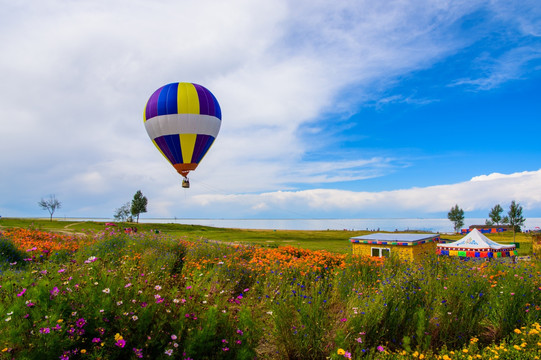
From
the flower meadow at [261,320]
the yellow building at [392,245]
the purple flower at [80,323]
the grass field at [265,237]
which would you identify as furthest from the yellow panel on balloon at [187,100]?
the purple flower at [80,323]

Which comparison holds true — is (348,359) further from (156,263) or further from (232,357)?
(156,263)

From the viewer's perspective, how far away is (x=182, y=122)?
1977 cm

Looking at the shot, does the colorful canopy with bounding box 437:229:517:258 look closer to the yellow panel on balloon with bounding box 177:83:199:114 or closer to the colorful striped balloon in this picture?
the colorful striped balloon

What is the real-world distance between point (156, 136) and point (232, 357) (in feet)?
61.0

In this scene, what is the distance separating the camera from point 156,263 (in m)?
8.76

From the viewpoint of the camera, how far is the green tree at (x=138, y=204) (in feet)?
253

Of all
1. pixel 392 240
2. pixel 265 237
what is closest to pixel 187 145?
pixel 392 240

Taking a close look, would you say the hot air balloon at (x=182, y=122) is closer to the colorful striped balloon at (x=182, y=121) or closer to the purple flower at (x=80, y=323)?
the colorful striped balloon at (x=182, y=121)

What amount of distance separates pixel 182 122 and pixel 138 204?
66.1 m

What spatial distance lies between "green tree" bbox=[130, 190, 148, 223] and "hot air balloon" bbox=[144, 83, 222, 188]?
61660mm

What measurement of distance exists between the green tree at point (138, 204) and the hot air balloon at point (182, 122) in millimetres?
61660

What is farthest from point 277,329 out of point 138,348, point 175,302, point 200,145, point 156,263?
point 200,145

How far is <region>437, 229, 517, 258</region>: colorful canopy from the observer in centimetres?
1579

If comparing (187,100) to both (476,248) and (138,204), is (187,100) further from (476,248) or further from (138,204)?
(138,204)
